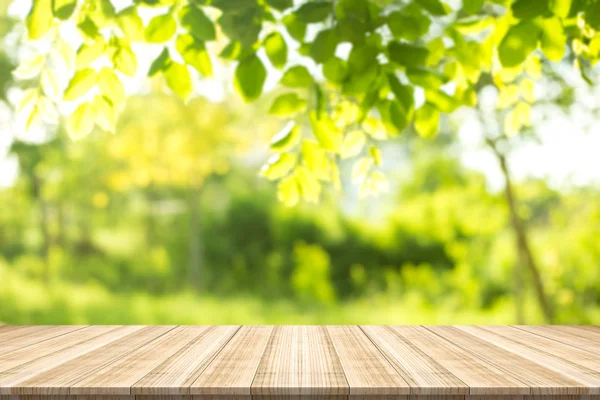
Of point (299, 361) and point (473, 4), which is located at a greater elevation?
point (473, 4)

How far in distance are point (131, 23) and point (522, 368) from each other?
0.92 meters

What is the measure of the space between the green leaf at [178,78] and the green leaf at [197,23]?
8cm

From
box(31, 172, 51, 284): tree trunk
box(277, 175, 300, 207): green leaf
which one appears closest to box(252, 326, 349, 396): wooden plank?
box(277, 175, 300, 207): green leaf

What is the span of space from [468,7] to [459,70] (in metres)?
0.22

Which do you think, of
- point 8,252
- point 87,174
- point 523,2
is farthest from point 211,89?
point 8,252

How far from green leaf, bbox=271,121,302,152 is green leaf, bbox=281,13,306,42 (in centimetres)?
18

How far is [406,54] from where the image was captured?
107 centimetres

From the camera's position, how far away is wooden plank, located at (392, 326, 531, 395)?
0.82 metres

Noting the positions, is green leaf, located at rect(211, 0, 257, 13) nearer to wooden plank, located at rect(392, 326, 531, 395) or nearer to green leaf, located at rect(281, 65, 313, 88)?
green leaf, located at rect(281, 65, 313, 88)

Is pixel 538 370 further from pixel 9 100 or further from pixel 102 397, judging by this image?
pixel 9 100

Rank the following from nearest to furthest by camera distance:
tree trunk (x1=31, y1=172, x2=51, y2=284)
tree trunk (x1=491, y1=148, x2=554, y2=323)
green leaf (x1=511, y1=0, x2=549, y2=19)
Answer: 1. green leaf (x1=511, y1=0, x2=549, y2=19)
2. tree trunk (x1=491, y1=148, x2=554, y2=323)
3. tree trunk (x1=31, y1=172, x2=51, y2=284)

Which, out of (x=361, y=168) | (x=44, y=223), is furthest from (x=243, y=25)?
(x=44, y=223)

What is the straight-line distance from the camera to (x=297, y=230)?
6.01 metres

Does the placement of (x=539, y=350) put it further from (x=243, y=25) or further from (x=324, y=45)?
(x=243, y=25)
